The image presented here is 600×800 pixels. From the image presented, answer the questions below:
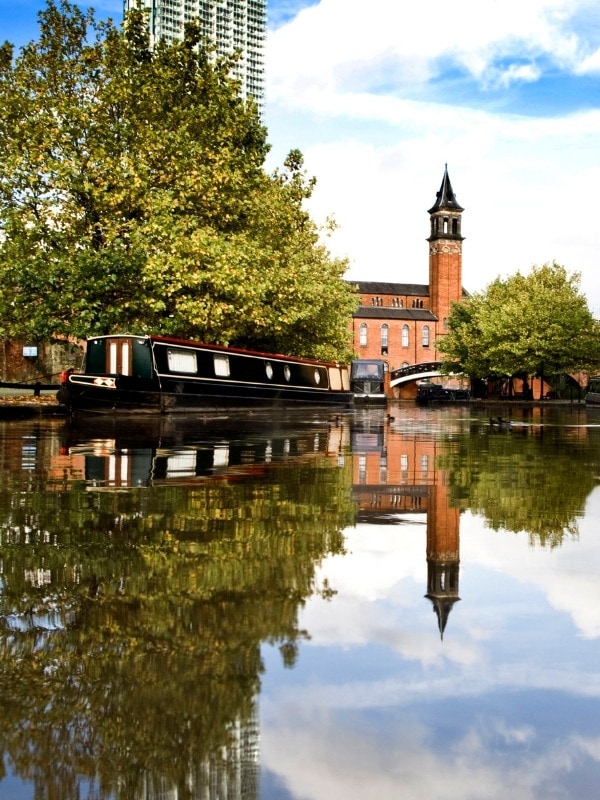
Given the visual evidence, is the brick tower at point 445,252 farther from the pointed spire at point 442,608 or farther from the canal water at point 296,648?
the pointed spire at point 442,608

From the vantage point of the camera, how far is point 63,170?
26.7m

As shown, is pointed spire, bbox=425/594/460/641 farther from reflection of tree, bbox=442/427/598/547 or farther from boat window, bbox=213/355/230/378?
boat window, bbox=213/355/230/378

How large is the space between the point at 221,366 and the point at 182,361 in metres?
2.65

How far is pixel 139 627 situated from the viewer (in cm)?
379

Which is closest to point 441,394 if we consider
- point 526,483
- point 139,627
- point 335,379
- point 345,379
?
point 345,379

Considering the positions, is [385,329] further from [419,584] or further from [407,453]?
[419,584]

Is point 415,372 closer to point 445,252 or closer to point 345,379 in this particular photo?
point 445,252

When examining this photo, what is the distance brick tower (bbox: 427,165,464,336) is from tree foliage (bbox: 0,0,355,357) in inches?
4364

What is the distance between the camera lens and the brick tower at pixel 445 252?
140 m

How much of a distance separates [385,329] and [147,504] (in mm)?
132178

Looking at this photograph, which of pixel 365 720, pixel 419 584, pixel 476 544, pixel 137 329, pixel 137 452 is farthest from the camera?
pixel 137 329

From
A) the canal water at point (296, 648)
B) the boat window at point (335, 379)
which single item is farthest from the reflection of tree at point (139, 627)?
the boat window at point (335, 379)

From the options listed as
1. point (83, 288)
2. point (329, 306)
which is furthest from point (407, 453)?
point (329, 306)

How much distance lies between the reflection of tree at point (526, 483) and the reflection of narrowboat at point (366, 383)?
40.1 metres
